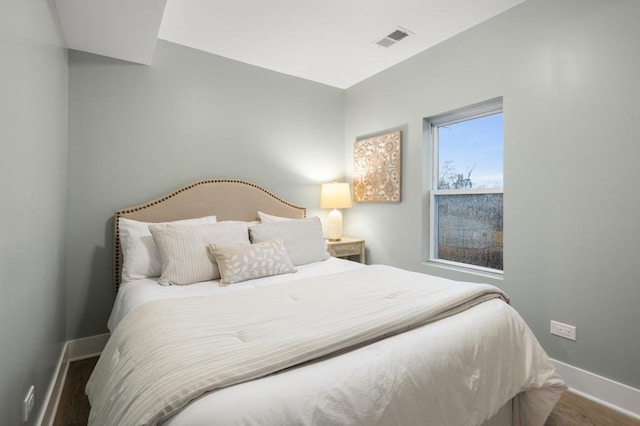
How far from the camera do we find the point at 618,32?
6.11 feet

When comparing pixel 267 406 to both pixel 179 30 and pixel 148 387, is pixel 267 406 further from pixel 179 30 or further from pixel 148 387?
pixel 179 30

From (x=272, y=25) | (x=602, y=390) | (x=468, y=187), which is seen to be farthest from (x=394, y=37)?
(x=602, y=390)

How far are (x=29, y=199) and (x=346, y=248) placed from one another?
2618 millimetres

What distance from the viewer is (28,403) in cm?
133

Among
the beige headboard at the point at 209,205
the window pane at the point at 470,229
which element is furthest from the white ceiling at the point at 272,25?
the window pane at the point at 470,229

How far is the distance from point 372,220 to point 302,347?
2.61 metres

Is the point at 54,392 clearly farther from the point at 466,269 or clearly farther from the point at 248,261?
the point at 466,269

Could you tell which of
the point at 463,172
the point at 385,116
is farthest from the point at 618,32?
the point at 385,116

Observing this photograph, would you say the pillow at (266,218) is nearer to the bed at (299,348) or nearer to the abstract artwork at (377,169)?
the bed at (299,348)

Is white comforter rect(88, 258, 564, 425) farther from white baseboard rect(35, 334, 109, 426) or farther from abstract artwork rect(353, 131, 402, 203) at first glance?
abstract artwork rect(353, 131, 402, 203)

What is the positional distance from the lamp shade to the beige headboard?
37 cm

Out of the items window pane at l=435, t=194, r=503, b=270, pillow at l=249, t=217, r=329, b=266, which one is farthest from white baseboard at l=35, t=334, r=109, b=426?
window pane at l=435, t=194, r=503, b=270

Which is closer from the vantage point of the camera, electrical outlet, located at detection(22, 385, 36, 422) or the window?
electrical outlet, located at detection(22, 385, 36, 422)

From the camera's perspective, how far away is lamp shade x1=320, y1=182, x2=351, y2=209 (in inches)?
138
